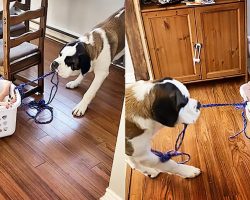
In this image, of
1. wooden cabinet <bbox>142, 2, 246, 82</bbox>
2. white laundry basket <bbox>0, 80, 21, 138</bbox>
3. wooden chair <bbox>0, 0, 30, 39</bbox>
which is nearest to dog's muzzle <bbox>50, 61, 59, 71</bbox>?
wooden chair <bbox>0, 0, 30, 39</bbox>

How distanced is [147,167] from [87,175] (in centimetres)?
63

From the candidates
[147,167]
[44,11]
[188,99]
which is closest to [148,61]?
[188,99]

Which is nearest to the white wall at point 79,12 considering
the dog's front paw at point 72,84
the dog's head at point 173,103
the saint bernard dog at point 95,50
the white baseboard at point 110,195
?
the saint bernard dog at point 95,50

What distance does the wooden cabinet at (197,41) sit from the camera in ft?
1.56

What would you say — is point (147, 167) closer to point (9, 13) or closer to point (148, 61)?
point (148, 61)

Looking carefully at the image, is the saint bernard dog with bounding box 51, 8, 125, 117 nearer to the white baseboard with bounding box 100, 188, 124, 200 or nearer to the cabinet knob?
the cabinet knob

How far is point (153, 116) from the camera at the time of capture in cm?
52

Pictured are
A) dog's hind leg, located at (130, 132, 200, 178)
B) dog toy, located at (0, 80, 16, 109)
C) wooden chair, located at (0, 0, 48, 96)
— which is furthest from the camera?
dog toy, located at (0, 80, 16, 109)

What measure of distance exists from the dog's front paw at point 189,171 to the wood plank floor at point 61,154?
0.33 meters

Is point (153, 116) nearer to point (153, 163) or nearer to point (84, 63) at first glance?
point (153, 163)

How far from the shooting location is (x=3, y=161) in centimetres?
127

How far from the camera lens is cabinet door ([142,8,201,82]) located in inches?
18.8

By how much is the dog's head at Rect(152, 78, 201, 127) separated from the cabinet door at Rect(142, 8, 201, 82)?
0.07 ft

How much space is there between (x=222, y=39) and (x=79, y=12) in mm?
356
